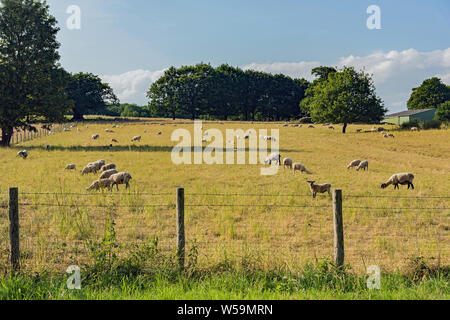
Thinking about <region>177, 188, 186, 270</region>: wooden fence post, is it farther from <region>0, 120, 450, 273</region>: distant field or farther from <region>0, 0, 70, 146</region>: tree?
<region>0, 0, 70, 146</region>: tree

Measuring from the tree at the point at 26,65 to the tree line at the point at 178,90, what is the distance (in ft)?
0.29

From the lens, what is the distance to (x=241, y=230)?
40.1 ft

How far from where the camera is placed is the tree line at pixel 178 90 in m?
41.0

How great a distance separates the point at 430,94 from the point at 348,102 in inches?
2550

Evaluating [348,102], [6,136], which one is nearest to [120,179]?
[6,136]

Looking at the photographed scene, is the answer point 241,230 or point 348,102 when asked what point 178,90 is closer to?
point 348,102

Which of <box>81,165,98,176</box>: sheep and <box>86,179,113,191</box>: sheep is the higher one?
<box>81,165,98,176</box>: sheep

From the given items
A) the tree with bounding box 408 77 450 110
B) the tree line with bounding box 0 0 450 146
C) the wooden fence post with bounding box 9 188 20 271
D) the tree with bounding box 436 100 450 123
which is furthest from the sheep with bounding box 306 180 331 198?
the tree with bounding box 408 77 450 110

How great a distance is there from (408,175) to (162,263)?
17427mm

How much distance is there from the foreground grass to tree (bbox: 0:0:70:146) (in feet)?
124

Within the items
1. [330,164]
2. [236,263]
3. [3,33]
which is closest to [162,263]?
[236,263]

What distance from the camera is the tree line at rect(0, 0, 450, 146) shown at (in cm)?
4104

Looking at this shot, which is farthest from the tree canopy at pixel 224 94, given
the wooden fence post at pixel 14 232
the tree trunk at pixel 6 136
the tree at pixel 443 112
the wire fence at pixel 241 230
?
the wooden fence post at pixel 14 232
